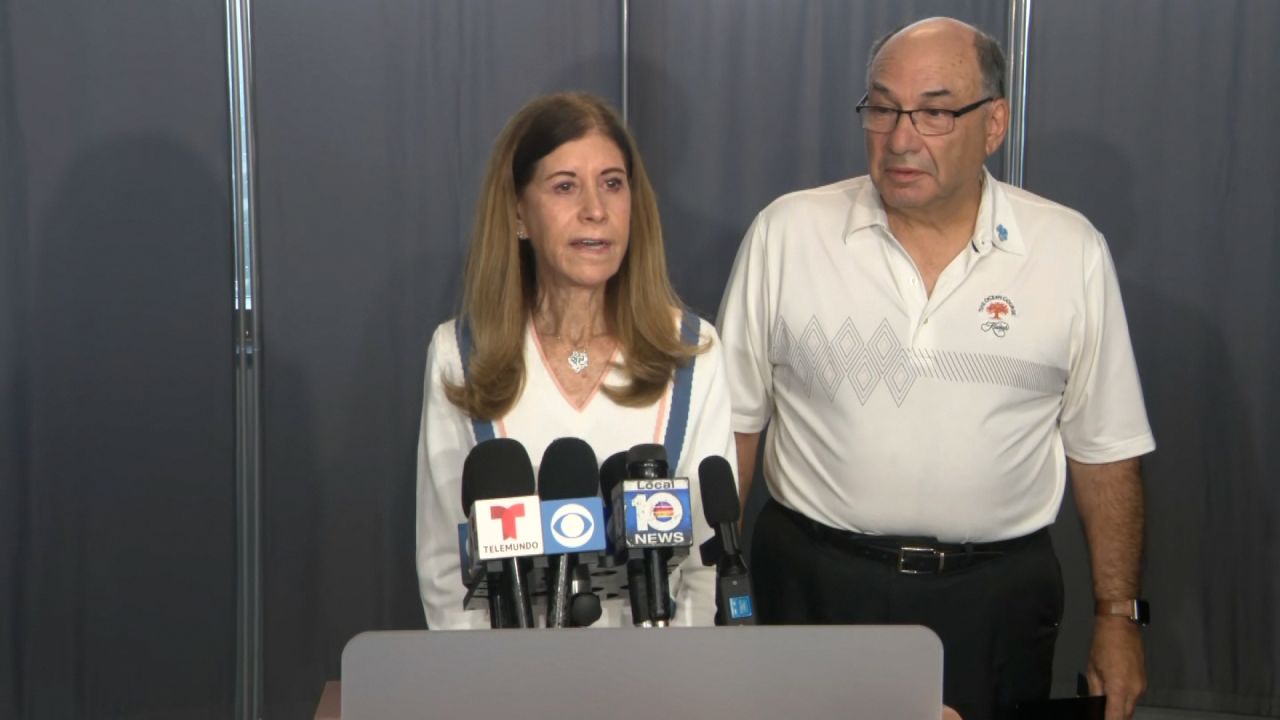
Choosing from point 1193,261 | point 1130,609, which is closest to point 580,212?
point 1130,609

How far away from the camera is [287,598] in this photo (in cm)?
399

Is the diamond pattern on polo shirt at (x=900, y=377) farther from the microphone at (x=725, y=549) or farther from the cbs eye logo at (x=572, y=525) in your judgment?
the cbs eye logo at (x=572, y=525)

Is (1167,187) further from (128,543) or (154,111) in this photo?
(128,543)

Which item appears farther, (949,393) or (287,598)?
(287,598)

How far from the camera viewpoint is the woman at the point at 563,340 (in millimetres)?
2062

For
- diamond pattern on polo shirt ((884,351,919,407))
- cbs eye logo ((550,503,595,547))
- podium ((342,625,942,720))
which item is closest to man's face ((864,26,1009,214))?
diamond pattern on polo shirt ((884,351,919,407))

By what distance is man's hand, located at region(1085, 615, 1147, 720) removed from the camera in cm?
271

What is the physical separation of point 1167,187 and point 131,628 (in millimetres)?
3279

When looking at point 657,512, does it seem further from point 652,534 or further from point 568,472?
point 568,472

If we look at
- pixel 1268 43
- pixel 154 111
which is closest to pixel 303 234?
pixel 154 111

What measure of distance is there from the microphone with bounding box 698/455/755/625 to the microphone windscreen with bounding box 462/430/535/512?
211mm

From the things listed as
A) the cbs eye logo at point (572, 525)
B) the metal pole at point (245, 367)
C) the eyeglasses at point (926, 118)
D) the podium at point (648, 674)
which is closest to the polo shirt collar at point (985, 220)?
the eyeglasses at point (926, 118)

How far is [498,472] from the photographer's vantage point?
1.52 m

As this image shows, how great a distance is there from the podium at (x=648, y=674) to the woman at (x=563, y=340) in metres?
0.79
